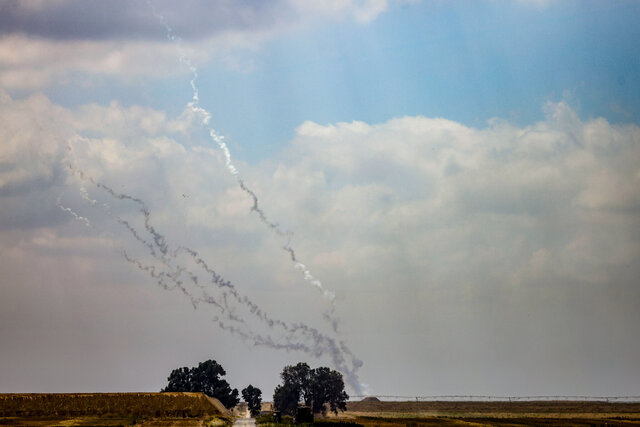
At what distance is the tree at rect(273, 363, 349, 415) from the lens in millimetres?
155875

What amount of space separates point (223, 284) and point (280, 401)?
26.2 metres

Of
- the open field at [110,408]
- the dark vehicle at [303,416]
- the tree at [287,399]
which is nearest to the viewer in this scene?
the open field at [110,408]

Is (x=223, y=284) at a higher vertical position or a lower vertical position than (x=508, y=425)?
higher

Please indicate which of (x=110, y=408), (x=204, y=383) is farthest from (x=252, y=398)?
(x=110, y=408)

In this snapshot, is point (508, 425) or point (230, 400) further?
point (230, 400)

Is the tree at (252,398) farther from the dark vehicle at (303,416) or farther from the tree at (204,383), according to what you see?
the dark vehicle at (303,416)

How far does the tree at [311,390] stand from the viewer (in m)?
156

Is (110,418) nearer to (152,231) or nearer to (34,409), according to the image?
(34,409)

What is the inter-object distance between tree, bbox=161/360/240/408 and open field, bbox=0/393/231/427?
2784cm

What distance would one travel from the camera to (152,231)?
Answer: 140 m

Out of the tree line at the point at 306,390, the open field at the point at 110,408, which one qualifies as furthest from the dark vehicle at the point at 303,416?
the tree line at the point at 306,390

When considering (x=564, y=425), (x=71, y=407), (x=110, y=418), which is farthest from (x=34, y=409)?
(x=564, y=425)

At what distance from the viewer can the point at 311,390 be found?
157 metres

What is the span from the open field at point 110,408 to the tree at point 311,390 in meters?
21.2
